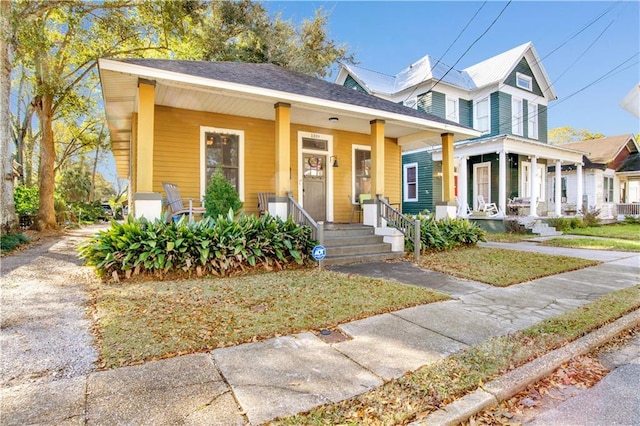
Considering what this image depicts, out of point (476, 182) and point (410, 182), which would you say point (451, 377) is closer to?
point (410, 182)

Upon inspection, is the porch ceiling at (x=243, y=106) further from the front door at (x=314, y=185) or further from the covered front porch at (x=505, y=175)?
the covered front porch at (x=505, y=175)

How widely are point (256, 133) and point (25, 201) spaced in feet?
41.7

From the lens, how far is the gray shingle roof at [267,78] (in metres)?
6.57

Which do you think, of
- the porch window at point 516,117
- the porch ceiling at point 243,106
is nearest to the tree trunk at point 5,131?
the porch ceiling at point 243,106

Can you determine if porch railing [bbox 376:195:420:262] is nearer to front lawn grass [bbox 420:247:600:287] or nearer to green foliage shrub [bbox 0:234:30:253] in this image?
front lawn grass [bbox 420:247:600:287]

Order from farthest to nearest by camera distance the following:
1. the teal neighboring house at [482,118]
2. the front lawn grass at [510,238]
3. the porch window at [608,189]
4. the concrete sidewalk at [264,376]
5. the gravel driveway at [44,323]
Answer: the porch window at [608,189] < the teal neighboring house at [482,118] < the front lawn grass at [510,238] < the gravel driveway at [44,323] < the concrete sidewalk at [264,376]

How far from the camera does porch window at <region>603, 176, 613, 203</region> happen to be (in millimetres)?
21594

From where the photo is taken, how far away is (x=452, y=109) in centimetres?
1650

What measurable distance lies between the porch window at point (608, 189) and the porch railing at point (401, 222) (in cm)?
2068

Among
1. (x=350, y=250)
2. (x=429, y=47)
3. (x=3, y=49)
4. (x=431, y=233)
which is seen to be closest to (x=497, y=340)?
(x=350, y=250)

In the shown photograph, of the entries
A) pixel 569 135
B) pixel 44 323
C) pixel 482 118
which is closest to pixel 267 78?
pixel 44 323

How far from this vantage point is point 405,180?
59.1 ft

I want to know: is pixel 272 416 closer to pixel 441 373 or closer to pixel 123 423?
pixel 123 423

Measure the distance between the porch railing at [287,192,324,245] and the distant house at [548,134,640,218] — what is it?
18.3 meters
